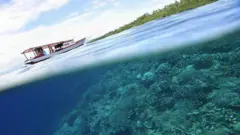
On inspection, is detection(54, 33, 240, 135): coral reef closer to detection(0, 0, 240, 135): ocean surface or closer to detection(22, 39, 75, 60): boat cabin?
detection(0, 0, 240, 135): ocean surface

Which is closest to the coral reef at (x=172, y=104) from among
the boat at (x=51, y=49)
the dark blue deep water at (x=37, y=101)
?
the dark blue deep water at (x=37, y=101)

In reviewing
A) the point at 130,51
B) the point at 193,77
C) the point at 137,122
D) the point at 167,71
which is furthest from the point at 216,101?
the point at 130,51

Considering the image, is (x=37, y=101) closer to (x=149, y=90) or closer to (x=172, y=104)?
(x=149, y=90)

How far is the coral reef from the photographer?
23.5ft

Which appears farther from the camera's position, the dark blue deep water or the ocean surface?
the dark blue deep water

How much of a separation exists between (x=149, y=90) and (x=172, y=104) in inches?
96.5

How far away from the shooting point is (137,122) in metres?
9.22

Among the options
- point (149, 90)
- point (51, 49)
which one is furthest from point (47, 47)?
point (149, 90)

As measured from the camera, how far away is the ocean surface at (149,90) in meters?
7.72

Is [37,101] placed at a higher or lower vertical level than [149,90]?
lower

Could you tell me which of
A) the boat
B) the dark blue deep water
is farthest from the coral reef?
the boat

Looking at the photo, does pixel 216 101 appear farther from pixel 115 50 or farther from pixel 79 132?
pixel 115 50

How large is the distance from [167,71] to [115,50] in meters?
8.32

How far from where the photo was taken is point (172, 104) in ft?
29.9
